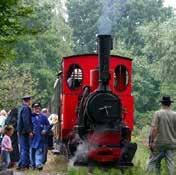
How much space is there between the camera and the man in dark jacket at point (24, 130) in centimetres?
1377

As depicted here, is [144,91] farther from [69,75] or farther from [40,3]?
[69,75]

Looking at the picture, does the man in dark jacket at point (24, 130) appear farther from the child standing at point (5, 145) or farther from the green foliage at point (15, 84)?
the green foliage at point (15, 84)

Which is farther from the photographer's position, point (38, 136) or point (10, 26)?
point (38, 136)

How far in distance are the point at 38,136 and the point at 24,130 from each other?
56cm

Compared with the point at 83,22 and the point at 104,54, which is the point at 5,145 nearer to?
the point at 104,54

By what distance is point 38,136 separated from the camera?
47.1ft

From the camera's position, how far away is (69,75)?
13992 millimetres

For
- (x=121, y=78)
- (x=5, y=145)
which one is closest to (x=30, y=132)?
(x=5, y=145)

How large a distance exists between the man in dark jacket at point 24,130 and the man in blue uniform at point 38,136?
15 centimetres

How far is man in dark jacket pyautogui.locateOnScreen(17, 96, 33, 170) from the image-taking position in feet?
45.2

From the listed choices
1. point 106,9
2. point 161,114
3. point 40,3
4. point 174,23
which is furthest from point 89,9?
point 161,114

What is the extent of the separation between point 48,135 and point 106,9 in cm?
331

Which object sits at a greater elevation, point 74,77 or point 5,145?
point 74,77

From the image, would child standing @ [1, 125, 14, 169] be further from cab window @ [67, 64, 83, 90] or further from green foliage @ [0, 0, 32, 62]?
green foliage @ [0, 0, 32, 62]
